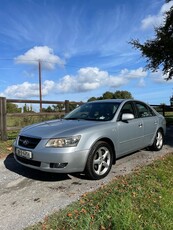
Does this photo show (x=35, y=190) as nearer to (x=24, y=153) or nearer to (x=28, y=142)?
(x=24, y=153)

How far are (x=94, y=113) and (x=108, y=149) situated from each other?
1046mm

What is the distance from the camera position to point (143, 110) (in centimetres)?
652

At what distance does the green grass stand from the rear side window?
2.18 meters

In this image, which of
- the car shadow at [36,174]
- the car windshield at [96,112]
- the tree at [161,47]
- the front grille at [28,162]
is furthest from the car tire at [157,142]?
the tree at [161,47]

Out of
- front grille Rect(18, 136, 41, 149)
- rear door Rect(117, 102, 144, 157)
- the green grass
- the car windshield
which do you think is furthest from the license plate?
rear door Rect(117, 102, 144, 157)

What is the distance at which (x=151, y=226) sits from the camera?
9.55 feet

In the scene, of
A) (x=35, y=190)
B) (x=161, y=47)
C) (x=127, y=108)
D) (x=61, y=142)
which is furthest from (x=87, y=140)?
(x=161, y=47)

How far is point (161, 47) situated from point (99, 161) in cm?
1540

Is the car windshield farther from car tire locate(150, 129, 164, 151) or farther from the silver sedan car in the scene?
car tire locate(150, 129, 164, 151)

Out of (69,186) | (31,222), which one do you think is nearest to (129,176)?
(69,186)

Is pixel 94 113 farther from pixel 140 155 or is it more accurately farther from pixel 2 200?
pixel 2 200

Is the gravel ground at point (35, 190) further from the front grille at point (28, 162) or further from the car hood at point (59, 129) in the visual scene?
the car hood at point (59, 129)

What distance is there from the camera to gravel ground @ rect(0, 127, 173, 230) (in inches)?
130

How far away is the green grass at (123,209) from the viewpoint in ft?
9.73
